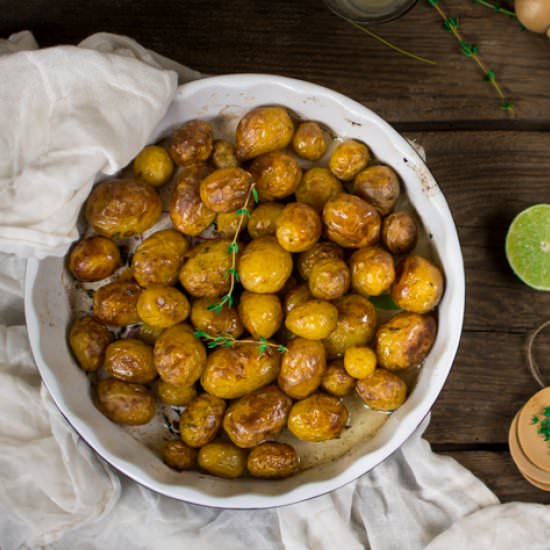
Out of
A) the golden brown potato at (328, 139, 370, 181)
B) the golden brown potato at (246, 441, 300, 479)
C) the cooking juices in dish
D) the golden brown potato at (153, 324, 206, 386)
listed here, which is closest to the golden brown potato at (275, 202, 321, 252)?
the cooking juices in dish

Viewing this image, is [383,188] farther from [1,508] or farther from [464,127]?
[1,508]

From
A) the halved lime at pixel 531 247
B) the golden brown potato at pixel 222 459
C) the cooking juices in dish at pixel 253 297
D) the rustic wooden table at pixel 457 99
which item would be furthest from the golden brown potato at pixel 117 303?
the halved lime at pixel 531 247

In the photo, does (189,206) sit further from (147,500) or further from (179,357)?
(147,500)

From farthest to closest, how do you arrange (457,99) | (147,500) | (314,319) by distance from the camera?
(457,99) → (147,500) → (314,319)

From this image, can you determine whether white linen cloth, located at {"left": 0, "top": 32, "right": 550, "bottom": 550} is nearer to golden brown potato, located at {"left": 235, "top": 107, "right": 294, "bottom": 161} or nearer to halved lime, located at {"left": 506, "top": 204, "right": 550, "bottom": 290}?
golden brown potato, located at {"left": 235, "top": 107, "right": 294, "bottom": 161}

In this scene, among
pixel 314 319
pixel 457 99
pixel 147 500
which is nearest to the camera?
pixel 314 319

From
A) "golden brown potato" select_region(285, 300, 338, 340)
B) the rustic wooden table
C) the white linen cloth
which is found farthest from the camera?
the rustic wooden table

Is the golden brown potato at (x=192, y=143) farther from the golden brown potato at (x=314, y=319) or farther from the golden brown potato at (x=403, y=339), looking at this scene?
the golden brown potato at (x=403, y=339)

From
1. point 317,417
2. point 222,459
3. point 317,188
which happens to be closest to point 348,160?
point 317,188
